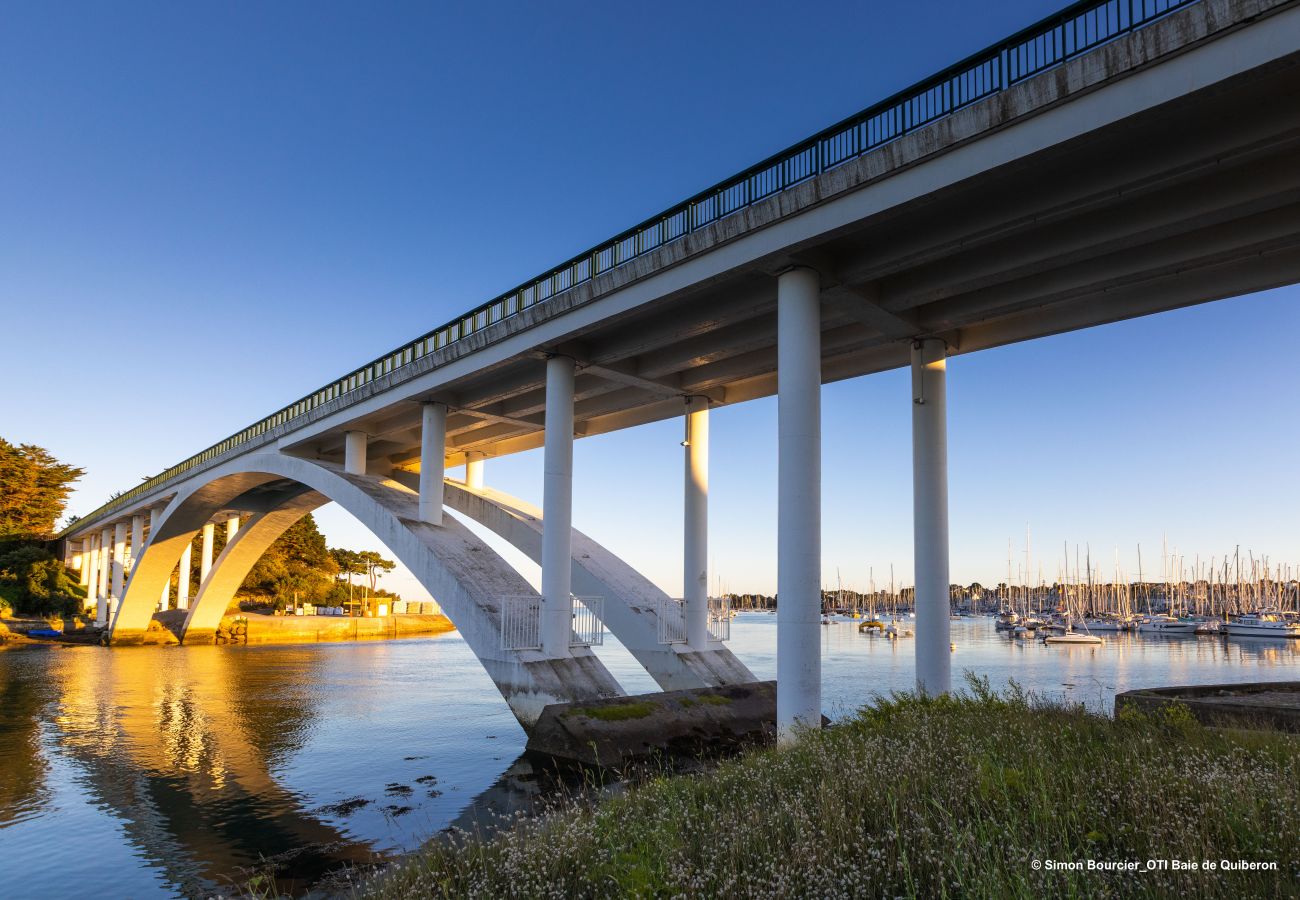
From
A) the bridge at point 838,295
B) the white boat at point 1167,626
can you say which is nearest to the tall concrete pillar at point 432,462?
the bridge at point 838,295

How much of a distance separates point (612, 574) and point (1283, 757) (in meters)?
18.3

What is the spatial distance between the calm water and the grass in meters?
5.56

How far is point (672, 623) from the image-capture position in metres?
22.3

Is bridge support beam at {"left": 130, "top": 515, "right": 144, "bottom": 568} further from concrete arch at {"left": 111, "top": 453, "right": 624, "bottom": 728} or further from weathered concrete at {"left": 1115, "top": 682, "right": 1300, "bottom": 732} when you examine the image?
weathered concrete at {"left": 1115, "top": 682, "right": 1300, "bottom": 732}

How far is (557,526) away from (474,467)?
1652cm

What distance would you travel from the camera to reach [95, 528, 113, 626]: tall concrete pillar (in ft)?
217

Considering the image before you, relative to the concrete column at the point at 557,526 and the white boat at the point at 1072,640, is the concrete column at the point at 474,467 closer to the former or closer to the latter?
the concrete column at the point at 557,526

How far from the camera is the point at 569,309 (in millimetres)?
19125

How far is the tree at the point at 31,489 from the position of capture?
7294 cm

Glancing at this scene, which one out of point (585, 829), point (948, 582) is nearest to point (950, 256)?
point (948, 582)

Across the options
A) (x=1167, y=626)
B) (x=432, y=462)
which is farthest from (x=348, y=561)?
(x=1167, y=626)

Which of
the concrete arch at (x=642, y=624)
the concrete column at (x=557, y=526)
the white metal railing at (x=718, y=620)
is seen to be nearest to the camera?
the concrete column at (x=557, y=526)

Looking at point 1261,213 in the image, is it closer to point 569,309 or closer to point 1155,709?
point 1155,709

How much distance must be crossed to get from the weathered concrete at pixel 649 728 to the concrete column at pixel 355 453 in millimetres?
16894
